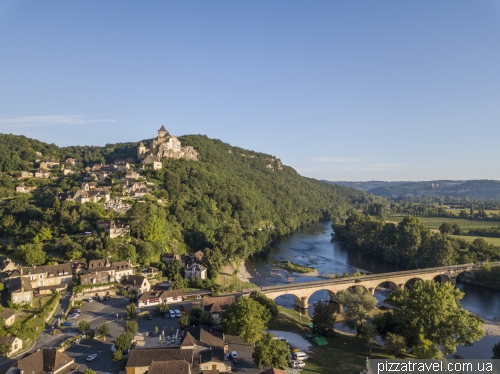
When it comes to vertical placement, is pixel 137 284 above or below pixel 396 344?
above

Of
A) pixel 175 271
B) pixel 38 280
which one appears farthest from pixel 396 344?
pixel 38 280

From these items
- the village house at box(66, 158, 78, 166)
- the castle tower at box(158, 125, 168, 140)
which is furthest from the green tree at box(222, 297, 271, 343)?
the village house at box(66, 158, 78, 166)

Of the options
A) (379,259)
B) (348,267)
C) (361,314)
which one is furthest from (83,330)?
(379,259)

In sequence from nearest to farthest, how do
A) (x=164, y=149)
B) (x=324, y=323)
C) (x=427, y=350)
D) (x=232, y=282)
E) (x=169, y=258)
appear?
(x=427, y=350) → (x=324, y=323) → (x=232, y=282) → (x=169, y=258) → (x=164, y=149)

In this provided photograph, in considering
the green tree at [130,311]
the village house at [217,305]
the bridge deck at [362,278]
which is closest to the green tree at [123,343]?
the green tree at [130,311]

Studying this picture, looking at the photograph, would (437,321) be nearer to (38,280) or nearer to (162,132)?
(38,280)

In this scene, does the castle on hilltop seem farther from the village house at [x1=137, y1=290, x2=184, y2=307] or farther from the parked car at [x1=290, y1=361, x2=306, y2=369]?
the parked car at [x1=290, y1=361, x2=306, y2=369]

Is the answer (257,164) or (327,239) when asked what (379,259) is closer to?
(327,239)
